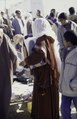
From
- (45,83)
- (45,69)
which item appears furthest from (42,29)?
(45,83)

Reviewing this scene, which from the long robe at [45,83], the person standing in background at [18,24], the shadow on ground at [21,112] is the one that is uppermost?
the person standing in background at [18,24]

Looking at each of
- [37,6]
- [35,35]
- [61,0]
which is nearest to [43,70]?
[35,35]

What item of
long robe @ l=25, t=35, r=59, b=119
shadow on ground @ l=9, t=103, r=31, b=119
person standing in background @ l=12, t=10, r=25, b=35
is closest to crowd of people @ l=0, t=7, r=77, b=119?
long robe @ l=25, t=35, r=59, b=119

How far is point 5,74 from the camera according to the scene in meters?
5.90

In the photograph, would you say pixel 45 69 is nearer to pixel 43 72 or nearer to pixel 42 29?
pixel 43 72

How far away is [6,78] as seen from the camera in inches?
234

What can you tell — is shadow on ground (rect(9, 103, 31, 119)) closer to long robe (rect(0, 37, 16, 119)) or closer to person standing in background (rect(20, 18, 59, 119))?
person standing in background (rect(20, 18, 59, 119))

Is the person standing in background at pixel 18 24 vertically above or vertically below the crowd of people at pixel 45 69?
above

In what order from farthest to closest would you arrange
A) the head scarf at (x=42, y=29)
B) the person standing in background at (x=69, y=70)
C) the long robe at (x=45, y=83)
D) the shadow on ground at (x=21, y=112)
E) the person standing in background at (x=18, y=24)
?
the person standing in background at (x=18, y=24)
the shadow on ground at (x=21, y=112)
the head scarf at (x=42, y=29)
the long robe at (x=45, y=83)
the person standing in background at (x=69, y=70)

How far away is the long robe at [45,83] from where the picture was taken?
5.72m

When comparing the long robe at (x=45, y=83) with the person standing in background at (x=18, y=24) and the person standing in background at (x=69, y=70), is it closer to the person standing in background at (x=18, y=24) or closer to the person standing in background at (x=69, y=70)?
the person standing in background at (x=69, y=70)

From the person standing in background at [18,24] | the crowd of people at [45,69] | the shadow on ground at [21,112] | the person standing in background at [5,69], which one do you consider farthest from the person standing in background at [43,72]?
the person standing in background at [18,24]

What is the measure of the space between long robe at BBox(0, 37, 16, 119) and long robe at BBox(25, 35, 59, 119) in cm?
29

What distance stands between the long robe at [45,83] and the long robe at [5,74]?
0.95 feet
